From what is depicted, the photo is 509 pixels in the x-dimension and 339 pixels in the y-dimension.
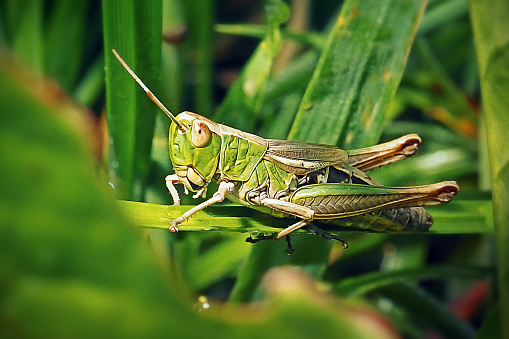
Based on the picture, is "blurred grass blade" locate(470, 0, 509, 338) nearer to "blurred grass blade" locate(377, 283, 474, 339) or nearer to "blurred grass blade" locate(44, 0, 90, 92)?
"blurred grass blade" locate(377, 283, 474, 339)

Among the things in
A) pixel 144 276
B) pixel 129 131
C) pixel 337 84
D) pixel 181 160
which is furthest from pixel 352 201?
pixel 144 276

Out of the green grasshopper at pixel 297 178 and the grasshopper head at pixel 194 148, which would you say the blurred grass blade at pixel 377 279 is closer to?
the green grasshopper at pixel 297 178

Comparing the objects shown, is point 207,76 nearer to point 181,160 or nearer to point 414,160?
point 181,160

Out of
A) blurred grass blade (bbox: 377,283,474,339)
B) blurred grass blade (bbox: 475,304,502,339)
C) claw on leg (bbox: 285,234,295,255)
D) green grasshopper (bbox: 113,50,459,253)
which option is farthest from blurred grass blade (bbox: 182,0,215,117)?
blurred grass blade (bbox: 475,304,502,339)

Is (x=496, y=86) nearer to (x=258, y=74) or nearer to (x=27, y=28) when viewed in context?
(x=258, y=74)

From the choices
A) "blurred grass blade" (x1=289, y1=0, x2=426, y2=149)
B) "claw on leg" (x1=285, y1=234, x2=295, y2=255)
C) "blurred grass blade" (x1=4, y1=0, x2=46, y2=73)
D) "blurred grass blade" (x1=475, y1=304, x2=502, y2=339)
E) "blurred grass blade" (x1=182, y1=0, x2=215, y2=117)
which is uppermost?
"blurred grass blade" (x1=4, y1=0, x2=46, y2=73)

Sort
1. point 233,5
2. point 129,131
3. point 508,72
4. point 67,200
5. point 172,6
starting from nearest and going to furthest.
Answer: point 67,200, point 508,72, point 129,131, point 172,6, point 233,5
